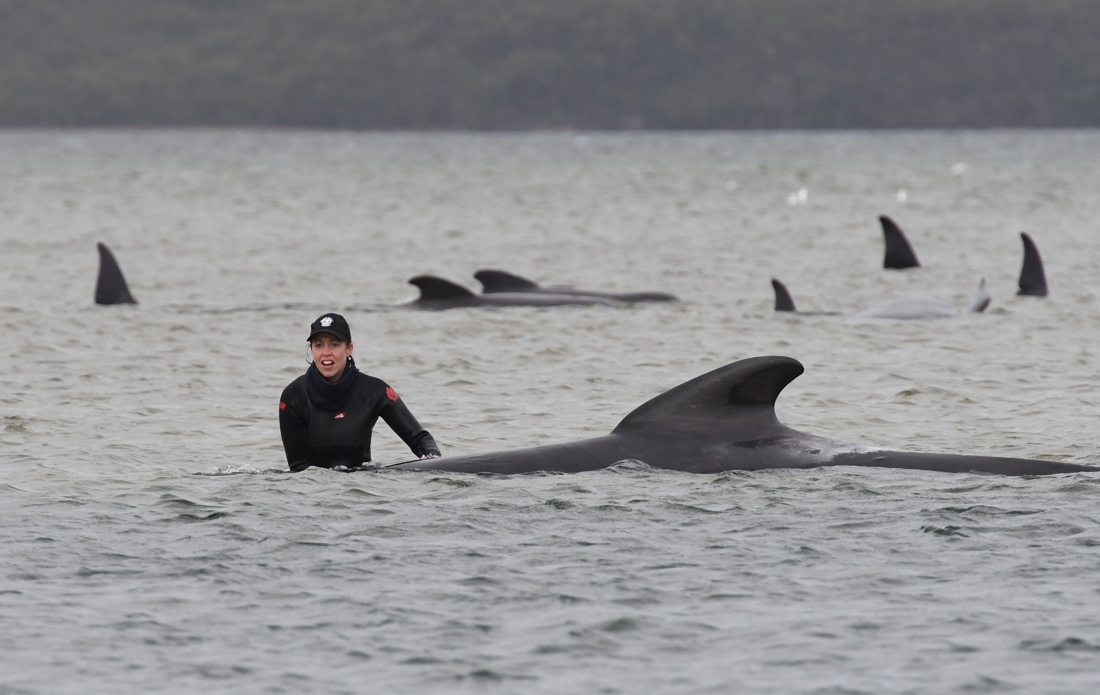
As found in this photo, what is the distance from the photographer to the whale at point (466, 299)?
26.2 metres

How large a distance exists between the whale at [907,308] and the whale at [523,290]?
249 centimetres

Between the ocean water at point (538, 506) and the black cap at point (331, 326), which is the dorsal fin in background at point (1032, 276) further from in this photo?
the black cap at point (331, 326)

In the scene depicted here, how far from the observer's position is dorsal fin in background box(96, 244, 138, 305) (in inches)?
1060

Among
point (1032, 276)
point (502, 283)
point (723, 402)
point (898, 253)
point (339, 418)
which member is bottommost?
point (339, 418)

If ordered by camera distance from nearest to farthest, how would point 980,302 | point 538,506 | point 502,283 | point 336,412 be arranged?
point 538,506 → point 336,412 → point 980,302 → point 502,283

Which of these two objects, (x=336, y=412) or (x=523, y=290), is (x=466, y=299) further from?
(x=336, y=412)

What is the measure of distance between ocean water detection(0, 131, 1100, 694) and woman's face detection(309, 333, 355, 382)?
2.57 ft

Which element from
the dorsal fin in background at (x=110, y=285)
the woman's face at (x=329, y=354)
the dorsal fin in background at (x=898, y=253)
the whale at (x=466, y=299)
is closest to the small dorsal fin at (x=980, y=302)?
the whale at (x=466, y=299)

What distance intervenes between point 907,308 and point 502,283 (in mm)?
6102

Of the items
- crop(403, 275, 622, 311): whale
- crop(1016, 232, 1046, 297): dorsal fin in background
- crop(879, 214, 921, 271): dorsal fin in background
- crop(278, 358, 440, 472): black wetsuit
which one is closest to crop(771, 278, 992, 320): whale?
crop(1016, 232, 1046, 297): dorsal fin in background

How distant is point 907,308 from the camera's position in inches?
983

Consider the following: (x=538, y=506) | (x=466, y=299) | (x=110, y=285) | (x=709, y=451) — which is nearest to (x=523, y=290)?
(x=466, y=299)

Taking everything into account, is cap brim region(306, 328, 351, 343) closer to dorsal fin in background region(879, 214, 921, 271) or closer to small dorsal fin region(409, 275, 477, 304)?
small dorsal fin region(409, 275, 477, 304)

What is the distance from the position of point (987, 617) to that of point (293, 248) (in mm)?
32946
